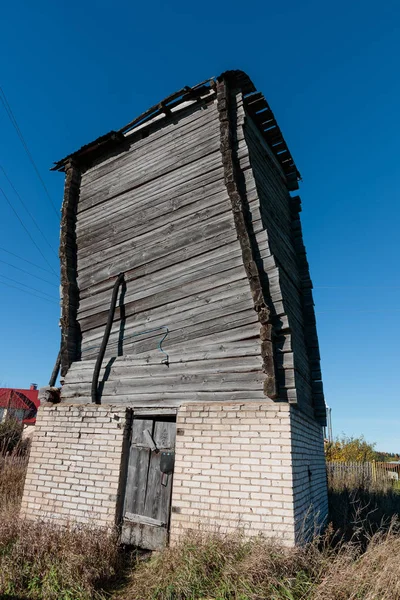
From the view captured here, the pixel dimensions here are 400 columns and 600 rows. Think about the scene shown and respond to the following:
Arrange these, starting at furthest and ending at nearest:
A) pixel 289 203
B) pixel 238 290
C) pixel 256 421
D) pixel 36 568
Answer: pixel 289 203, pixel 238 290, pixel 256 421, pixel 36 568

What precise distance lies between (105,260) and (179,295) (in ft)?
6.84

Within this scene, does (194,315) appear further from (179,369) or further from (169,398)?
(169,398)

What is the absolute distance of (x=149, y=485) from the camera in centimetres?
617

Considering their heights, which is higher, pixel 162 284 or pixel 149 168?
pixel 149 168

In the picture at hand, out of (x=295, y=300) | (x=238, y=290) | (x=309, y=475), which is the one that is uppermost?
(x=295, y=300)

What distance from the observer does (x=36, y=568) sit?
483 cm

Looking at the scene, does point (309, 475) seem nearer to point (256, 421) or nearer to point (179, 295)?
point (256, 421)

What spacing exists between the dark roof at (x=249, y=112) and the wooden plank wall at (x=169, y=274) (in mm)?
290

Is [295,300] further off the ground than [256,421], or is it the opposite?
[295,300]

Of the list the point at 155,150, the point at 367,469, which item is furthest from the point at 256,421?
the point at 367,469

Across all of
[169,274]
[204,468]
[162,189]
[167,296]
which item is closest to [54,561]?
[204,468]

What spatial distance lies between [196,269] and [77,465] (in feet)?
12.4

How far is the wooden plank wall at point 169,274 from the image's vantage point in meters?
6.29

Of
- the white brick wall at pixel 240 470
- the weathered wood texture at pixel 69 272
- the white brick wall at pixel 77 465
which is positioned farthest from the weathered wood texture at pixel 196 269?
the white brick wall at pixel 77 465
